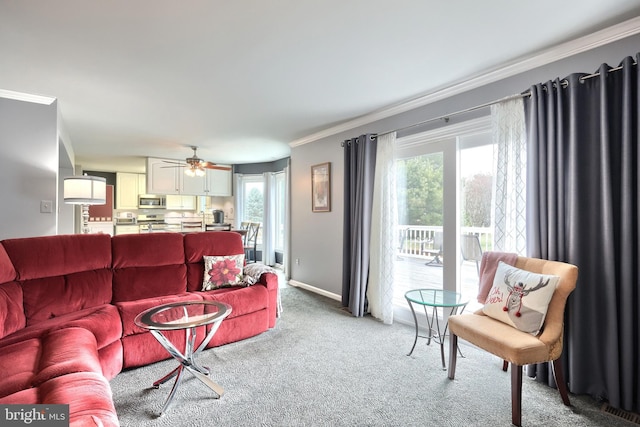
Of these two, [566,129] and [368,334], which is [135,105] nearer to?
[368,334]

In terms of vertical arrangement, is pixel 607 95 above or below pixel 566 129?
above

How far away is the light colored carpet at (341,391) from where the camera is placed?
1.90 meters

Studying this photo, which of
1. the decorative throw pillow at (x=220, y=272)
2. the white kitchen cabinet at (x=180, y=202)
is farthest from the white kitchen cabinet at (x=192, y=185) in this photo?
the decorative throw pillow at (x=220, y=272)

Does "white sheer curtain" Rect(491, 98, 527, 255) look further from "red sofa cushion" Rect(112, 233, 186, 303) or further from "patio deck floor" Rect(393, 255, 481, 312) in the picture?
"red sofa cushion" Rect(112, 233, 186, 303)

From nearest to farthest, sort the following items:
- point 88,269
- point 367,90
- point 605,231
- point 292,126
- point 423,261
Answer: point 605,231 < point 88,269 < point 367,90 < point 423,261 < point 292,126

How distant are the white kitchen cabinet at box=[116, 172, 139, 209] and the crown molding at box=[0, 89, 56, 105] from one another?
5.09 m

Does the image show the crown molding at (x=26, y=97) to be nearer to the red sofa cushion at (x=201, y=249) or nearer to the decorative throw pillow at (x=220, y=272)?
the red sofa cushion at (x=201, y=249)

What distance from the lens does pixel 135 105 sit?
139 inches

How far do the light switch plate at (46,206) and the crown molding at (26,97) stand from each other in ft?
3.52

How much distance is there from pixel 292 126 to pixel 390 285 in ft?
8.48

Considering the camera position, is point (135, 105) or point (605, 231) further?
point (135, 105)

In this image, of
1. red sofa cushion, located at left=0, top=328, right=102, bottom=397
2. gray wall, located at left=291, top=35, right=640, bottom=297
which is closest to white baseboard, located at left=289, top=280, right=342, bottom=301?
gray wall, located at left=291, top=35, right=640, bottom=297

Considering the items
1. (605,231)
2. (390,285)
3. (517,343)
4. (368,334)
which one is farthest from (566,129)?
(368,334)

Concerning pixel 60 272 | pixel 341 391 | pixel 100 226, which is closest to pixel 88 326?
pixel 60 272
